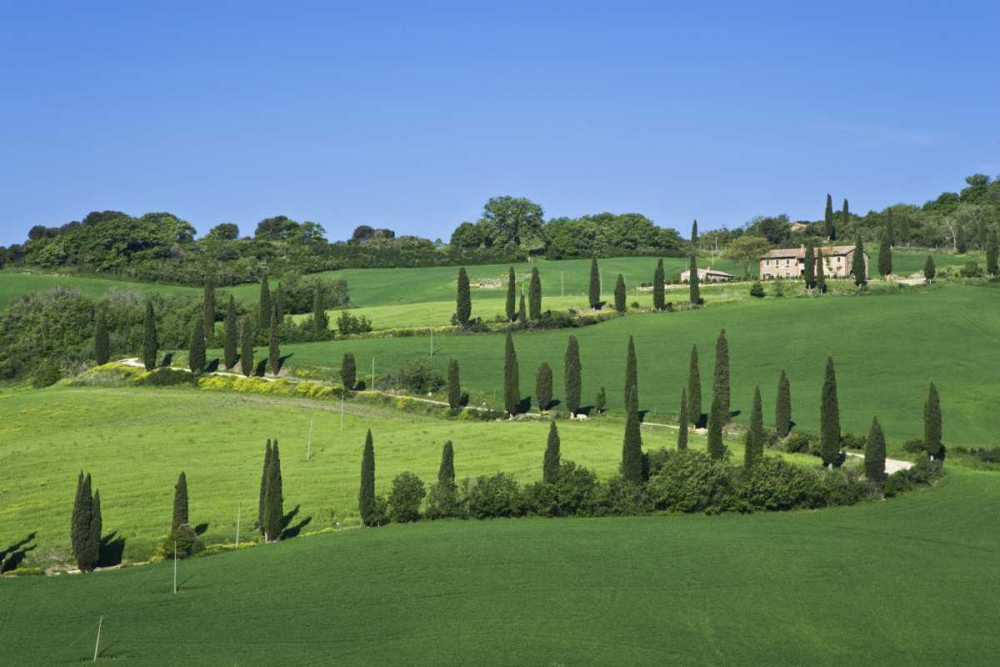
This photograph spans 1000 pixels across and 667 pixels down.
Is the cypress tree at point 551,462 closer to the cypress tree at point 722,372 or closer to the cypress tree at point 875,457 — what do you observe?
the cypress tree at point 875,457

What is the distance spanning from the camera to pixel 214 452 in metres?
88.5

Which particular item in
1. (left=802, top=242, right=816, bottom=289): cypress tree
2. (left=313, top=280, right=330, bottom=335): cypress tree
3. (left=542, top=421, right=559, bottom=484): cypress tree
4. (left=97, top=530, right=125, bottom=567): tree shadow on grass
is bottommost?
(left=97, top=530, right=125, bottom=567): tree shadow on grass

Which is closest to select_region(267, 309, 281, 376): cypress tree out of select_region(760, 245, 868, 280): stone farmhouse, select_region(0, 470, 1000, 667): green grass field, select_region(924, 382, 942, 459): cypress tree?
select_region(0, 470, 1000, 667): green grass field

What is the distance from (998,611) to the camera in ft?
177

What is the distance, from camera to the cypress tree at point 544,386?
335 ft

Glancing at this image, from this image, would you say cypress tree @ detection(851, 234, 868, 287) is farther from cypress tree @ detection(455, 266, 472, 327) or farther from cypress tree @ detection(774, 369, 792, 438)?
cypress tree @ detection(774, 369, 792, 438)

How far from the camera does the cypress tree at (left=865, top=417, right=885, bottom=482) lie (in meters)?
76.9

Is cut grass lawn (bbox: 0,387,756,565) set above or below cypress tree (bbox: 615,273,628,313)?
below

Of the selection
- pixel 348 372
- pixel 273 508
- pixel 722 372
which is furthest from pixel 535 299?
pixel 273 508

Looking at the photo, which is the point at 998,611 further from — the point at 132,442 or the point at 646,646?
the point at 132,442

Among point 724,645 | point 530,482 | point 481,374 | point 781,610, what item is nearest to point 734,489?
point 530,482

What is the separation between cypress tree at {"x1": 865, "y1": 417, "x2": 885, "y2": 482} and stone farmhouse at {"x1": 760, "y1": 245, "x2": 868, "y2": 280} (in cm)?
7966

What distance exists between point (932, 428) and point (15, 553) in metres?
56.7

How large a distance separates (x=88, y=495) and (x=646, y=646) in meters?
32.6
